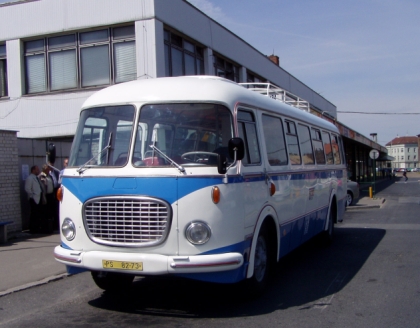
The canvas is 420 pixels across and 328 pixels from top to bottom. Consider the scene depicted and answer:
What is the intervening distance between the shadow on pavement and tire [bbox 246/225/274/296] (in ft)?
0.40

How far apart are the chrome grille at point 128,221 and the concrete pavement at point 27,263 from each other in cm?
239

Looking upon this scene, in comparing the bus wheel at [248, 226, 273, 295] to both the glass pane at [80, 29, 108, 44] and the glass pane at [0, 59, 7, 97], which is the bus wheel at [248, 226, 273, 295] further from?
the glass pane at [0, 59, 7, 97]

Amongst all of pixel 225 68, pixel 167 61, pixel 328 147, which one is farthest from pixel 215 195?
pixel 225 68

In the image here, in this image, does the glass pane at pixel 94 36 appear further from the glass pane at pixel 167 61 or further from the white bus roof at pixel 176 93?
the white bus roof at pixel 176 93

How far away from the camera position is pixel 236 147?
5.89m

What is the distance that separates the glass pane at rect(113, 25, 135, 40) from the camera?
17609mm

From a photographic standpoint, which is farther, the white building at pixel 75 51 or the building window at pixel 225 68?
the building window at pixel 225 68

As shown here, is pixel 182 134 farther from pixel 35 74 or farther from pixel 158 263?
pixel 35 74

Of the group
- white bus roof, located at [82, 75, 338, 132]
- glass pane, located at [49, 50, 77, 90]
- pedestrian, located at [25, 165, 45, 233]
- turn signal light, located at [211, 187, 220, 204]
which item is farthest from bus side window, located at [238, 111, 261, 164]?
glass pane, located at [49, 50, 77, 90]

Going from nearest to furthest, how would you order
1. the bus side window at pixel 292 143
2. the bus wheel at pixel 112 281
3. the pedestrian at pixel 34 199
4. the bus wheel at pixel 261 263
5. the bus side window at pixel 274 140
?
the bus wheel at pixel 261 263, the bus wheel at pixel 112 281, the bus side window at pixel 274 140, the bus side window at pixel 292 143, the pedestrian at pixel 34 199

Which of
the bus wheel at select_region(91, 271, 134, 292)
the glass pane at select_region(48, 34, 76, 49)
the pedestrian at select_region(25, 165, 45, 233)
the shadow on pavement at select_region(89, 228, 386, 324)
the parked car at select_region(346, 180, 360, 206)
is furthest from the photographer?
the parked car at select_region(346, 180, 360, 206)

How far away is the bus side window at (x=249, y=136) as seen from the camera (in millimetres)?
6499

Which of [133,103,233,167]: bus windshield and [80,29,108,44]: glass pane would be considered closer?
[133,103,233,167]: bus windshield

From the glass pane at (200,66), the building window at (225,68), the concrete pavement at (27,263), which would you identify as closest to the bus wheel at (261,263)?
the concrete pavement at (27,263)
